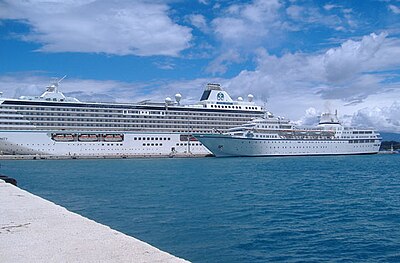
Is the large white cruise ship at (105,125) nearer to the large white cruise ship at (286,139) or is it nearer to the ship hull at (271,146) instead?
the large white cruise ship at (286,139)

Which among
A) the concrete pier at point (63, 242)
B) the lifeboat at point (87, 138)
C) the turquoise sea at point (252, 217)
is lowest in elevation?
the turquoise sea at point (252, 217)

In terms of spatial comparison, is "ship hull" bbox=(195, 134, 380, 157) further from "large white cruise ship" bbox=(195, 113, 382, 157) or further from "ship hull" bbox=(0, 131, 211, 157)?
"ship hull" bbox=(0, 131, 211, 157)

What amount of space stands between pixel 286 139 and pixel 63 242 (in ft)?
217

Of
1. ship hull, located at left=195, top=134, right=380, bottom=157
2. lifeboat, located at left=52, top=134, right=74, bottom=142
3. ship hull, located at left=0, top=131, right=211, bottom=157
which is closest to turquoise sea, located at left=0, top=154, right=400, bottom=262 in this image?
ship hull, located at left=195, top=134, right=380, bottom=157

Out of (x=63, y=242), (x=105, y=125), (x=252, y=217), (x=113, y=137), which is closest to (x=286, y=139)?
(x=113, y=137)

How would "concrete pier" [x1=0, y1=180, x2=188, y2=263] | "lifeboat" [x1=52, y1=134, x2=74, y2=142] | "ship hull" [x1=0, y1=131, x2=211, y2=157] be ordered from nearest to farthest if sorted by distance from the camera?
"concrete pier" [x1=0, y1=180, x2=188, y2=263] < "ship hull" [x1=0, y1=131, x2=211, y2=157] < "lifeboat" [x1=52, y1=134, x2=74, y2=142]

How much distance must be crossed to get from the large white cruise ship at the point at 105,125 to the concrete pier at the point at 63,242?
197 feet

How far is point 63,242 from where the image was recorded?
5496 mm

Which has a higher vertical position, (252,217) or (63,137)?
(63,137)

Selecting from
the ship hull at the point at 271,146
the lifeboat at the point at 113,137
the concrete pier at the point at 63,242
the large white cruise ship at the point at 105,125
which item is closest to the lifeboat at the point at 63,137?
the large white cruise ship at the point at 105,125

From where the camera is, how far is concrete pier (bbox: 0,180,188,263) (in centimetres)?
482

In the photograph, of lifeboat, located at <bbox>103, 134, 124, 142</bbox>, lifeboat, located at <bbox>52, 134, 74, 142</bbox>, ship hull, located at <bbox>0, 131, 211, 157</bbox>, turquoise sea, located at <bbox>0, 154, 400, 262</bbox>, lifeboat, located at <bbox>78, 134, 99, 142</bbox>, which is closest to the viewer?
turquoise sea, located at <bbox>0, 154, 400, 262</bbox>

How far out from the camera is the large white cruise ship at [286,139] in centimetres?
6612

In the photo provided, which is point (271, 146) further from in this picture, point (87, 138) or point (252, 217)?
point (252, 217)
